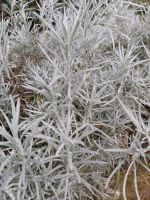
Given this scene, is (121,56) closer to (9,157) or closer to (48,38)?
(48,38)

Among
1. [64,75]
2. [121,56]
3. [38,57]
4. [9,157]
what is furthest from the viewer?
[38,57]

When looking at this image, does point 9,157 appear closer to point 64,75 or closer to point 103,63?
point 64,75

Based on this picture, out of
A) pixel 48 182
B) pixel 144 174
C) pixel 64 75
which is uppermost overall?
pixel 64 75

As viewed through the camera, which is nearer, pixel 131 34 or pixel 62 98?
pixel 62 98

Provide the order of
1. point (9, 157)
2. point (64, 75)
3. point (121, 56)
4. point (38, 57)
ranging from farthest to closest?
1. point (38, 57)
2. point (121, 56)
3. point (64, 75)
4. point (9, 157)

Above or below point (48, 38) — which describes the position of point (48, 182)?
below

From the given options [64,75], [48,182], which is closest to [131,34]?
[64,75]

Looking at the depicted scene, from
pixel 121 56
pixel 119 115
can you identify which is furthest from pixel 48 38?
pixel 119 115
